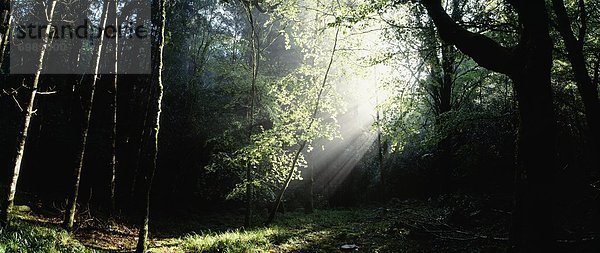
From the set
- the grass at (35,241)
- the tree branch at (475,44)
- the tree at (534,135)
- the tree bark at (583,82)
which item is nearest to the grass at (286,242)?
the grass at (35,241)

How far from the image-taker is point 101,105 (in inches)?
762

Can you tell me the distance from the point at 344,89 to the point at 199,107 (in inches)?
394

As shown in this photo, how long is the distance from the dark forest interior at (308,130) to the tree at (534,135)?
2 cm

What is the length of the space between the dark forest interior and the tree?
0.02 metres

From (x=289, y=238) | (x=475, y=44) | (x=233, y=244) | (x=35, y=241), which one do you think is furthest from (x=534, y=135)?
(x=35, y=241)

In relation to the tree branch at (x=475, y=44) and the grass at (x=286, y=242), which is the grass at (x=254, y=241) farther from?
the tree branch at (x=475, y=44)

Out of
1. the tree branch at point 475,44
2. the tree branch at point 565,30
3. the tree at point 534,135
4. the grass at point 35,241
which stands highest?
the tree branch at point 565,30

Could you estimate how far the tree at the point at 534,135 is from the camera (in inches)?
158

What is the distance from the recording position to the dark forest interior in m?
5.80

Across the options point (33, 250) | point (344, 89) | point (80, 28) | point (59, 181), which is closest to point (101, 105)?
point (59, 181)

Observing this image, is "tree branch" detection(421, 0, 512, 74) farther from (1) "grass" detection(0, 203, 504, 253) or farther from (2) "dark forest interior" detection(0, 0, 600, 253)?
(1) "grass" detection(0, 203, 504, 253)

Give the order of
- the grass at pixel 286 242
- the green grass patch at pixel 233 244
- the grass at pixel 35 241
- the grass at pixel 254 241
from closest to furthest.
Result: the grass at pixel 35 241 → the grass at pixel 254 241 → the green grass patch at pixel 233 244 → the grass at pixel 286 242

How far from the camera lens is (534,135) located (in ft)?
13.4

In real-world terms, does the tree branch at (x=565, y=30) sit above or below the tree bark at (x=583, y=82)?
above
